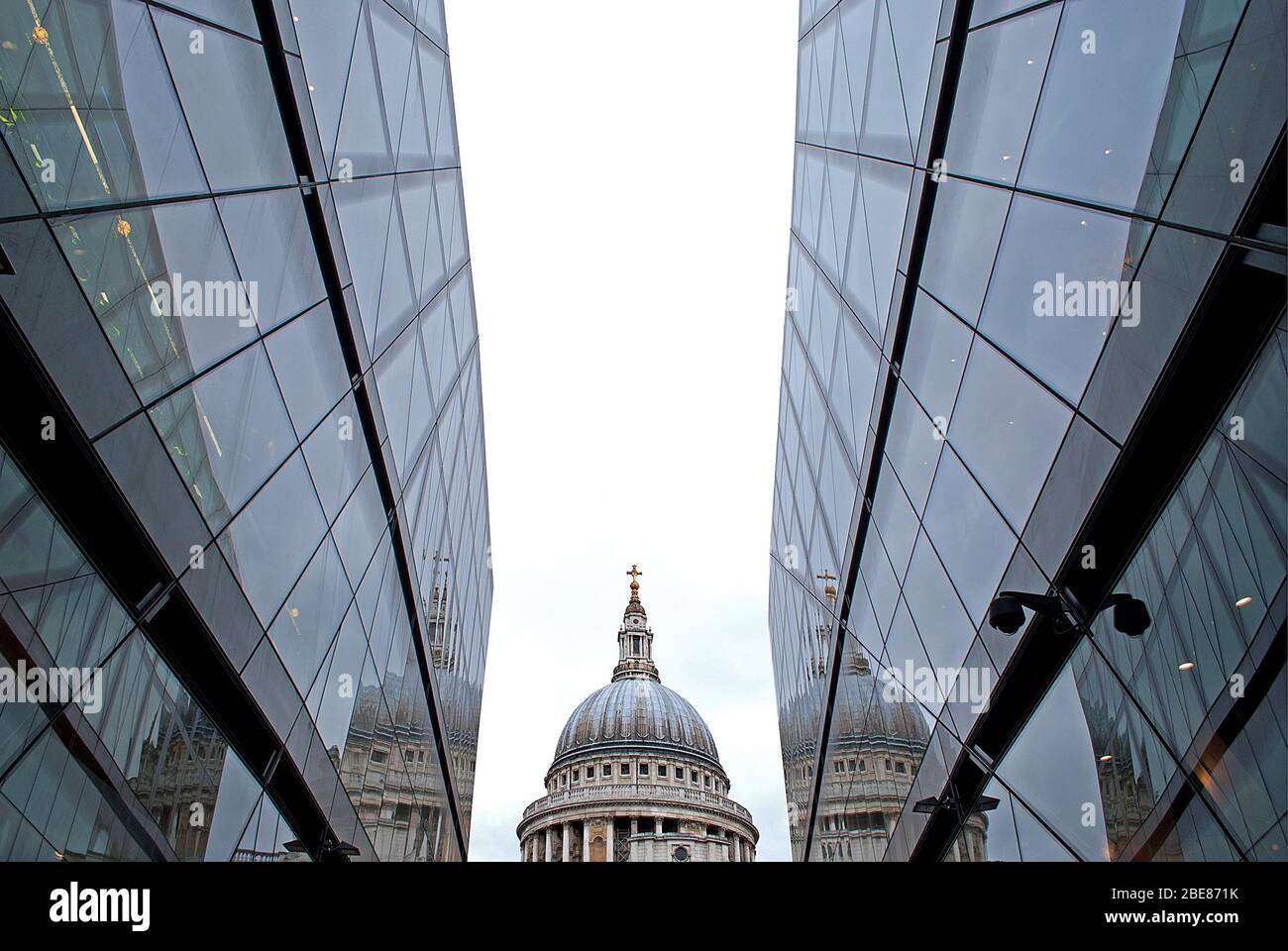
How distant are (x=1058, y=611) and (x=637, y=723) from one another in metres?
137

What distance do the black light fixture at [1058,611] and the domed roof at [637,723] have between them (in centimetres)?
13456

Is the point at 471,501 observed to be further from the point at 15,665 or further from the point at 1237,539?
the point at 1237,539

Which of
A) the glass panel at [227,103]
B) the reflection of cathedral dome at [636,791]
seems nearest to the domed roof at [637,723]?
the reflection of cathedral dome at [636,791]

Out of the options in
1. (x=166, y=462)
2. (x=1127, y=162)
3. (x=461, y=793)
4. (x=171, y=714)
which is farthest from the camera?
(x=461, y=793)

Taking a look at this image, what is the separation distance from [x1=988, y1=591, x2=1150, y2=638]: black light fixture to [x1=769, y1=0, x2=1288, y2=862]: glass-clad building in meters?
0.05

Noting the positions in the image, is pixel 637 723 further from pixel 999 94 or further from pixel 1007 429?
pixel 999 94

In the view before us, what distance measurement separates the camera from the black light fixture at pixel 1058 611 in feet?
27.3

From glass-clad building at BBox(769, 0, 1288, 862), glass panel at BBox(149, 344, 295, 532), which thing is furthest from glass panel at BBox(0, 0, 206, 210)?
glass-clad building at BBox(769, 0, 1288, 862)

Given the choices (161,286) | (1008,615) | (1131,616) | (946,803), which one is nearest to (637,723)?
(946,803)

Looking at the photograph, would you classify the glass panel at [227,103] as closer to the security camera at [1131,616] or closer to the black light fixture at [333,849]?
the security camera at [1131,616]

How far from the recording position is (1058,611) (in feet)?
31.3
